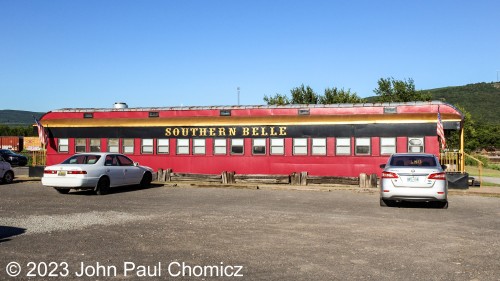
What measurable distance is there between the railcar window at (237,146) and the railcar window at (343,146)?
458 centimetres

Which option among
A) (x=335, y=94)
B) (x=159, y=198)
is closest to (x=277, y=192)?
(x=159, y=198)

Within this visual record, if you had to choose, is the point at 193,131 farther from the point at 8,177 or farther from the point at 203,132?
the point at 8,177

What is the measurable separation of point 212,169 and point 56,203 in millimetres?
9585

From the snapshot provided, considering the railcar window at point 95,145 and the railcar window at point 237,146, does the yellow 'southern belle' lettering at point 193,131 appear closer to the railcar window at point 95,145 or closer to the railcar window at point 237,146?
the railcar window at point 237,146

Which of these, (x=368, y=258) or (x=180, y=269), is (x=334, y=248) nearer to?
(x=368, y=258)

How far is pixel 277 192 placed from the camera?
1728 cm

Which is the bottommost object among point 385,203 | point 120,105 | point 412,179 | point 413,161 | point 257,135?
point 385,203

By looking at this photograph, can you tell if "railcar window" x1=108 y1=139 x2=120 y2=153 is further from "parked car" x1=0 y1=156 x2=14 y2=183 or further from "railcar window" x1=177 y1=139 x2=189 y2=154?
"parked car" x1=0 y1=156 x2=14 y2=183

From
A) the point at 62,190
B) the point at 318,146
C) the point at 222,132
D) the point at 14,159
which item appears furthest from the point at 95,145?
the point at 14,159

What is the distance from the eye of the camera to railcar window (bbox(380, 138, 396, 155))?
19.8 meters

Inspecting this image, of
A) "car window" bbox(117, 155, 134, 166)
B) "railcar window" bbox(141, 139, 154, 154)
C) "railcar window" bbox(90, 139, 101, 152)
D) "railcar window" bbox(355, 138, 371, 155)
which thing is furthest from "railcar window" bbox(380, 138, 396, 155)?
"railcar window" bbox(90, 139, 101, 152)

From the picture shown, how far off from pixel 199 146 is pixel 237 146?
2.00m

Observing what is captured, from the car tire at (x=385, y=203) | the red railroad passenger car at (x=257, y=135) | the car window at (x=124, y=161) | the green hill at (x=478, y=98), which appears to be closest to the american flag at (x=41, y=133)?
the red railroad passenger car at (x=257, y=135)

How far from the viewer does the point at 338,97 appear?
209 ft
